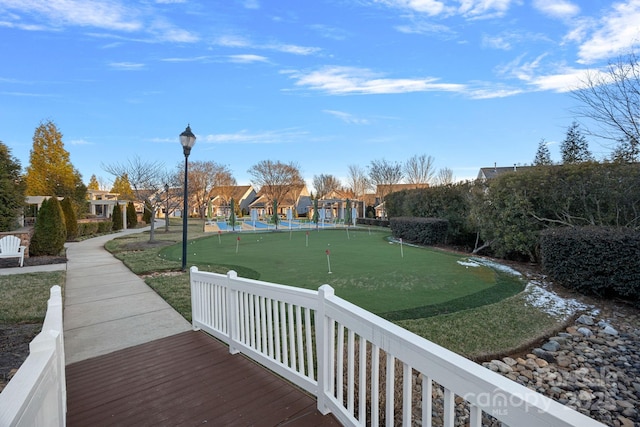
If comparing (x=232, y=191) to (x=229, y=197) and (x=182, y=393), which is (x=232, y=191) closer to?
(x=229, y=197)

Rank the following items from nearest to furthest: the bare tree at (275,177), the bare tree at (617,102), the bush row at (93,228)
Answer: the bare tree at (617,102) → the bush row at (93,228) → the bare tree at (275,177)

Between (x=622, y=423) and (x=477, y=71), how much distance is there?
34.2 ft

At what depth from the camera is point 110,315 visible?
16.3 feet

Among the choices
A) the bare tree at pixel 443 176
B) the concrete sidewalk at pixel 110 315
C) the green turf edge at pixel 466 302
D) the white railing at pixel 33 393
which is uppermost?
the bare tree at pixel 443 176

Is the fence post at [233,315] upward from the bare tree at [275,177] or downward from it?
downward

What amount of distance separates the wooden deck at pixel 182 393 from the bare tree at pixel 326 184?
47.2 meters

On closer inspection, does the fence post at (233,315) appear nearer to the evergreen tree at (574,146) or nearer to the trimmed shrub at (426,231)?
the trimmed shrub at (426,231)

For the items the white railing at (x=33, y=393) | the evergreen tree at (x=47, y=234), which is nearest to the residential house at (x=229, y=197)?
the evergreen tree at (x=47, y=234)

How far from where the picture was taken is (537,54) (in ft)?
28.2

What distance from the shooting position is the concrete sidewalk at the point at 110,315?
3.97m

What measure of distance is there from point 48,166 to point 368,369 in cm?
Answer: 3370

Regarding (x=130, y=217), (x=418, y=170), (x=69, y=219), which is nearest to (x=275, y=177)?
(x=130, y=217)

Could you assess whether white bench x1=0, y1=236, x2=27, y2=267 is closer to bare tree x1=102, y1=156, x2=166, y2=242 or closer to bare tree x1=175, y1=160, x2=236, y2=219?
bare tree x1=102, y1=156, x2=166, y2=242

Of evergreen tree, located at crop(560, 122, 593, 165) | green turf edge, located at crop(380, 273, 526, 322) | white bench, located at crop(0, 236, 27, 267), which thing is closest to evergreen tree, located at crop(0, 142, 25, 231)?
white bench, located at crop(0, 236, 27, 267)
